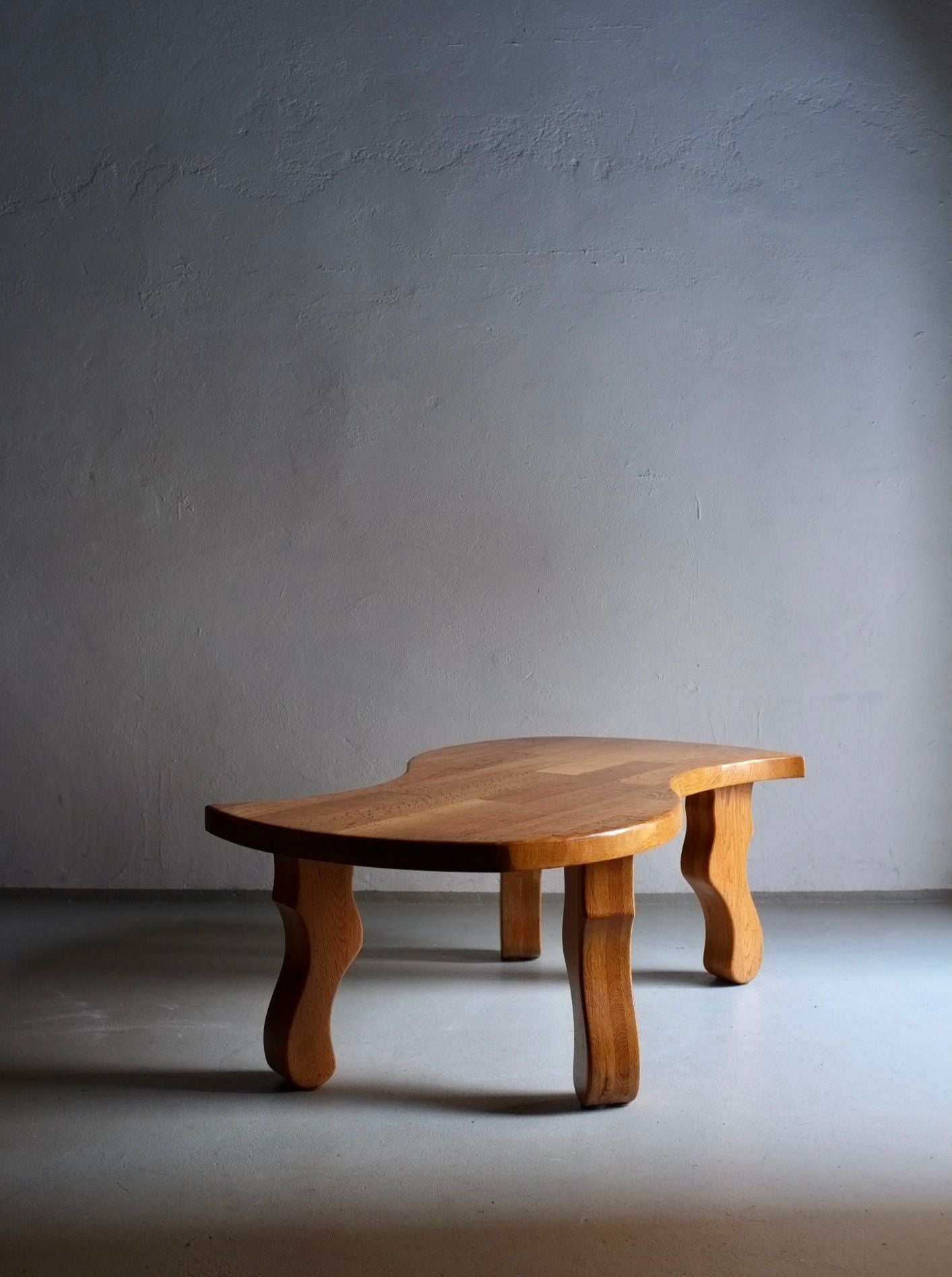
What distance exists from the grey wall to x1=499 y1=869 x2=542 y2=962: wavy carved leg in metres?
0.62

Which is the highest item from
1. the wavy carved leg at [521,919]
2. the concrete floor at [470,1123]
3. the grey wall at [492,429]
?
the grey wall at [492,429]

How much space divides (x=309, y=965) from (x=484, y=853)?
0.47 metres

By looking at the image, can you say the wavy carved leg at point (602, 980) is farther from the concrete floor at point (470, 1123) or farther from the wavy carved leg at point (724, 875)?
the wavy carved leg at point (724, 875)

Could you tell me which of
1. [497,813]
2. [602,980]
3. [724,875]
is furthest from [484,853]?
[724,875]

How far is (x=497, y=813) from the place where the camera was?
1.90 m

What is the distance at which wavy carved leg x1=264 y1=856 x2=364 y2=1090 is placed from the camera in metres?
1.94

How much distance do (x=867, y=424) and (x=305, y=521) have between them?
1653mm

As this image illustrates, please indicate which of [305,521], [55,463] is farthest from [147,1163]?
[55,463]

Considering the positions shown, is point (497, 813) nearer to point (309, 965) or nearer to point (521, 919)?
point (309, 965)

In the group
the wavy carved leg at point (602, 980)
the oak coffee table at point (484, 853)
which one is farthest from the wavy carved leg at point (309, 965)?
the wavy carved leg at point (602, 980)

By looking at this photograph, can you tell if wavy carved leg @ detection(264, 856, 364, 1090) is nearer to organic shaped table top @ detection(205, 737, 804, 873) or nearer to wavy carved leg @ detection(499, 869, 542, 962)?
organic shaped table top @ detection(205, 737, 804, 873)

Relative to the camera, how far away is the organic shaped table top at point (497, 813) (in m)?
1.69

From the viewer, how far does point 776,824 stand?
335 cm

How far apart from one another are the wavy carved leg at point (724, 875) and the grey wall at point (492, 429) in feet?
2.48
